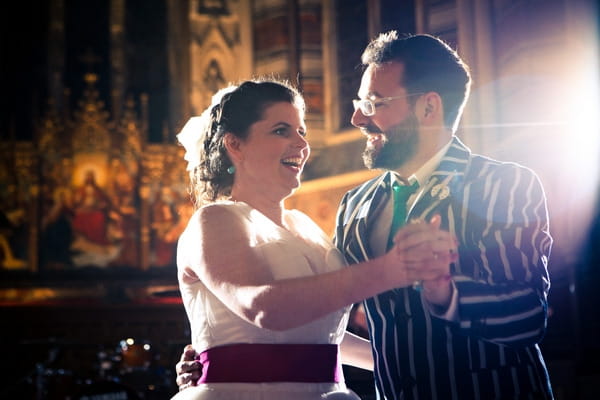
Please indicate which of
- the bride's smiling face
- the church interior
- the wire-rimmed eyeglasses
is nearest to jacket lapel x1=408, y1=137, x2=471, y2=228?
the wire-rimmed eyeglasses

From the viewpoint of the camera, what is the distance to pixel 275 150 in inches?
94.8

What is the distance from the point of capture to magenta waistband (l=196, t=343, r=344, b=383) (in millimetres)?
2236

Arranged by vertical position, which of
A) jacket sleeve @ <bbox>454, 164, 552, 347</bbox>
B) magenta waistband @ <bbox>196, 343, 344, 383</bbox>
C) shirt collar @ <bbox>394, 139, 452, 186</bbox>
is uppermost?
shirt collar @ <bbox>394, 139, 452, 186</bbox>

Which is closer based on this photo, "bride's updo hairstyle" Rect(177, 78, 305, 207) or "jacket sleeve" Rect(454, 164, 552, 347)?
"jacket sleeve" Rect(454, 164, 552, 347)

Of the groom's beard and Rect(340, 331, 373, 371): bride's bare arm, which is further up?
the groom's beard

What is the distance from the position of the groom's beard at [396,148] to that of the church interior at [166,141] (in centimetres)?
260

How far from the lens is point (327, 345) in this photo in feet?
7.70

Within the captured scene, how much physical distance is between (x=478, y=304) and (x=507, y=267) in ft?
0.43

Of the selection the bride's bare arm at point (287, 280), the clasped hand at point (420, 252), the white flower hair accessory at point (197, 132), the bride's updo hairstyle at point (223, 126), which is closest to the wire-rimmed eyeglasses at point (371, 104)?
the bride's updo hairstyle at point (223, 126)

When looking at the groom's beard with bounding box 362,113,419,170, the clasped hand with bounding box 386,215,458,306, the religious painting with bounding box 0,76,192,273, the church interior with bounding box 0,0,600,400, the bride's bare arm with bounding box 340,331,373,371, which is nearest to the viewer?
the clasped hand with bounding box 386,215,458,306

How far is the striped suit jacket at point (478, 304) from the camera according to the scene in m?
2.21

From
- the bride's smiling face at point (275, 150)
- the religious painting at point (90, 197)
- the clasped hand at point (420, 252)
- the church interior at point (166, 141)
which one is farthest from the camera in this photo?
the religious painting at point (90, 197)

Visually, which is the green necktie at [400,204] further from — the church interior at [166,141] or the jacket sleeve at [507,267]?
the church interior at [166,141]

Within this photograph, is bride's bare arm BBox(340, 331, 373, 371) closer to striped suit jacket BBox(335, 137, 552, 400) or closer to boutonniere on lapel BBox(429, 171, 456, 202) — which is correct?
striped suit jacket BBox(335, 137, 552, 400)
